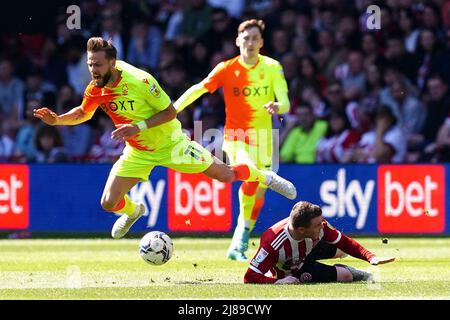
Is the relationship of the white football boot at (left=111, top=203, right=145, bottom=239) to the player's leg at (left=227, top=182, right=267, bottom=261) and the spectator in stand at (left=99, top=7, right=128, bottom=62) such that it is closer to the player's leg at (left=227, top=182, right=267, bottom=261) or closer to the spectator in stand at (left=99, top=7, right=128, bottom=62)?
the player's leg at (left=227, top=182, right=267, bottom=261)

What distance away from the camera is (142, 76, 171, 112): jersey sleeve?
1167 cm

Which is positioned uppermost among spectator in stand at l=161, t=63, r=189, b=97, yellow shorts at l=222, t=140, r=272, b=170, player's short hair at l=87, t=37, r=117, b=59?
spectator in stand at l=161, t=63, r=189, b=97

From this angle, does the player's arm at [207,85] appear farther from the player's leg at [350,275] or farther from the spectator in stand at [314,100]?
the spectator in stand at [314,100]

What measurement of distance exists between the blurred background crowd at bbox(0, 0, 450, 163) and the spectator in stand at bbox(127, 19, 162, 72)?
2 cm

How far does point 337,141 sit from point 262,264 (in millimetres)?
8074

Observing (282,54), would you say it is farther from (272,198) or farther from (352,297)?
(352,297)

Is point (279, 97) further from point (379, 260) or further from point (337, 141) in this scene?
point (337, 141)

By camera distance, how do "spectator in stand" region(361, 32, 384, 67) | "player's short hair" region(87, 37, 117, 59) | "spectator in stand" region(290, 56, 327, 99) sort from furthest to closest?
"spectator in stand" region(361, 32, 384, 67), "spectator in stand" region(290, 56, 327, 99), "player's short hair" region(87, 37, 117, 59)

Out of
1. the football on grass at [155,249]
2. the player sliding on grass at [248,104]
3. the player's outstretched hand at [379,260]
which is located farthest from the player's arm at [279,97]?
the player's outstretched hand at [379,260]

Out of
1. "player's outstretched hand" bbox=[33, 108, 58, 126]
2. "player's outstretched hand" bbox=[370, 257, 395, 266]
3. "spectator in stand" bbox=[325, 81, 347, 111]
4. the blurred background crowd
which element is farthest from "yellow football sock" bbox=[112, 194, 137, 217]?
"spectator in stand" bbox=[325, 81, 347, 111]

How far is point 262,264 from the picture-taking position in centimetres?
1069

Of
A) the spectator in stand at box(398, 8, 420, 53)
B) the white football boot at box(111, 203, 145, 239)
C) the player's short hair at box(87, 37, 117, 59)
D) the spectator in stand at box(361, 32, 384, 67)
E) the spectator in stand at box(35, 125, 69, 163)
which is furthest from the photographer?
the spectator in stand at box(398, 8, 420, 53)

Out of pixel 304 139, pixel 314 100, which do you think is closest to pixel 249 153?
pixel 304 139

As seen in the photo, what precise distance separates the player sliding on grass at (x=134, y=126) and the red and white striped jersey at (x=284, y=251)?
1.71 metres
